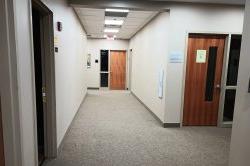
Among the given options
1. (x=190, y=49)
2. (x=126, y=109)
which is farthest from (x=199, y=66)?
(x=126, y=109)

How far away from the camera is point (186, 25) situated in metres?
3.91

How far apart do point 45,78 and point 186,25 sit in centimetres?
295

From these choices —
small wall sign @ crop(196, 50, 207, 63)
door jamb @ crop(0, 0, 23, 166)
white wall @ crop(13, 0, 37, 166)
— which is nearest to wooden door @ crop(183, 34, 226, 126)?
small wall sign @ crop(196, 50, 207, 63)

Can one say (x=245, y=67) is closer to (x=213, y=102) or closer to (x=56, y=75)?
(x=56, y=75)

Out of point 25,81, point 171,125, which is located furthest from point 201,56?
point 25,81

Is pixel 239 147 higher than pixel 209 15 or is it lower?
lower

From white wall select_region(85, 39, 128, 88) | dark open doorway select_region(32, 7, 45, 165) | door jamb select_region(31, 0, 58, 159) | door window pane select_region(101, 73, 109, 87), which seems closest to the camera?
door jamb select_region(31, 0, 58, 159)

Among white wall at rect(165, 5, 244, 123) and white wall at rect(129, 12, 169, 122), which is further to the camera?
white wall at rect(129, 12, 169, 122)

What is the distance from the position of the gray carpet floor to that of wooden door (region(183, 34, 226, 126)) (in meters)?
0.30

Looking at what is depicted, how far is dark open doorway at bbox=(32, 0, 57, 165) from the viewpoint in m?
2.49

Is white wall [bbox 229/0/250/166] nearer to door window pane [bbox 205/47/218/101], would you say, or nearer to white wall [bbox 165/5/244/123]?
white wall [bbox 165/5/244/123]

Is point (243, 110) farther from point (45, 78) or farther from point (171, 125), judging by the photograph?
point (171, 125)

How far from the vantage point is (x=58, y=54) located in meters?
2.82

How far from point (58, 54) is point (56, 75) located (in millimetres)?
343
